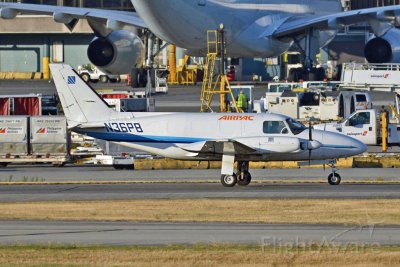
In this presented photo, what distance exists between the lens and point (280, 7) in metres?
76.0

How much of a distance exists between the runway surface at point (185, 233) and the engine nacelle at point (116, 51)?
49943mm

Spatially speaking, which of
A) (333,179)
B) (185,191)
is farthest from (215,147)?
(333,179)

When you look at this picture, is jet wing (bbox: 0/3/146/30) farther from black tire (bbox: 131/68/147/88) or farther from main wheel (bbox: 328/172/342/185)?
main wheel (bbox: 328/172/342/185)

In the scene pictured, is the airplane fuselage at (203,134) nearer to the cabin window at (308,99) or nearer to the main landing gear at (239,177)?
the main landing gear at (239,177)

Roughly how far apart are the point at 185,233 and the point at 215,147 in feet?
38.7

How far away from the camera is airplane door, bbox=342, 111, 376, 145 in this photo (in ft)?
153

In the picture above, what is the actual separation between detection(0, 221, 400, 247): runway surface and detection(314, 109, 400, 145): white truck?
69.8 ft

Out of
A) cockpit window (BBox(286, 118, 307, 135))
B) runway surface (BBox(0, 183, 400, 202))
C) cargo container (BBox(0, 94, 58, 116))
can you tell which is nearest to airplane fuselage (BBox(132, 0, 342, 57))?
cargo container (BBox(0, 94, 58, 116))

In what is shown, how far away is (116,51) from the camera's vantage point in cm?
7588

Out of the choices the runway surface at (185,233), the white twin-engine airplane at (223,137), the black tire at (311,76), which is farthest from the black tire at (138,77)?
the runway surface at (185,233)

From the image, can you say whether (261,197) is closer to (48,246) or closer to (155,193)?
(155,193)

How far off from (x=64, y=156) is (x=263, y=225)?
1832 cm

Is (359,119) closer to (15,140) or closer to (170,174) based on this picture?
(170,174)

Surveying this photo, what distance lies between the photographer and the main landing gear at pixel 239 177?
35125mm
